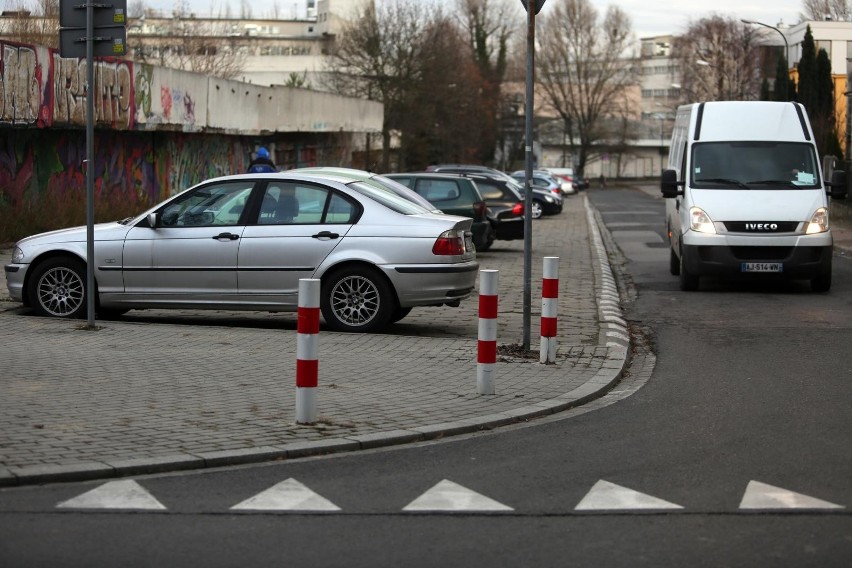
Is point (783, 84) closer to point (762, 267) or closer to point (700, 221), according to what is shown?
point (700, 221)

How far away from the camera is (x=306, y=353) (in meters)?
7.67

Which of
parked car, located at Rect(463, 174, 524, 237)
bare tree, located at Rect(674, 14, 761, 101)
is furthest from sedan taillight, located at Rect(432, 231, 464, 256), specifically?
bare tree, located at Rect(674, 14, 761, 101)

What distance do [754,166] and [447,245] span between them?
7339mm

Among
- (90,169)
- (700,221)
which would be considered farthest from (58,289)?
(700,221)

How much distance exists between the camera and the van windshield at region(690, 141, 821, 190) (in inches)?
697

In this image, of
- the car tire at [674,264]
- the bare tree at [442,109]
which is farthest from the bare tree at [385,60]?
the car tire at [674,264]

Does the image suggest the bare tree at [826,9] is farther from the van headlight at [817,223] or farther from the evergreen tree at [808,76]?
the van headlight at [817,223]

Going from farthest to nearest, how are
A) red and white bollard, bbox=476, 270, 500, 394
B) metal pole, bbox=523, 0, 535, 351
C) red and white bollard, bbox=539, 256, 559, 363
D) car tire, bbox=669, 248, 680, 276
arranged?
car tire, bbox=669, 248, 680, 276
metal pole, bbox=523, 0, 535, 351
red and white bollard, bbox=539, 256, 559, 363
red and white bollard, bbox=476, 270, 500, 394

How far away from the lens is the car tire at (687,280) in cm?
1762

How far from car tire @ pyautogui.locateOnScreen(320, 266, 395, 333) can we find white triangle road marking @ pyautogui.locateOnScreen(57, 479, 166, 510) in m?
5.99

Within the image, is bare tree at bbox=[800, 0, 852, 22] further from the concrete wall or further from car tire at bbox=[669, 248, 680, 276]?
car tire at bbox=[669, 248, 680, 276]

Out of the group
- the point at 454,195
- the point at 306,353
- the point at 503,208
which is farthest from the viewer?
the point at 503,208

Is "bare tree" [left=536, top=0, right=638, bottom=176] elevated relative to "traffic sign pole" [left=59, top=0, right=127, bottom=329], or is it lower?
elevated

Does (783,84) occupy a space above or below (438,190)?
above
